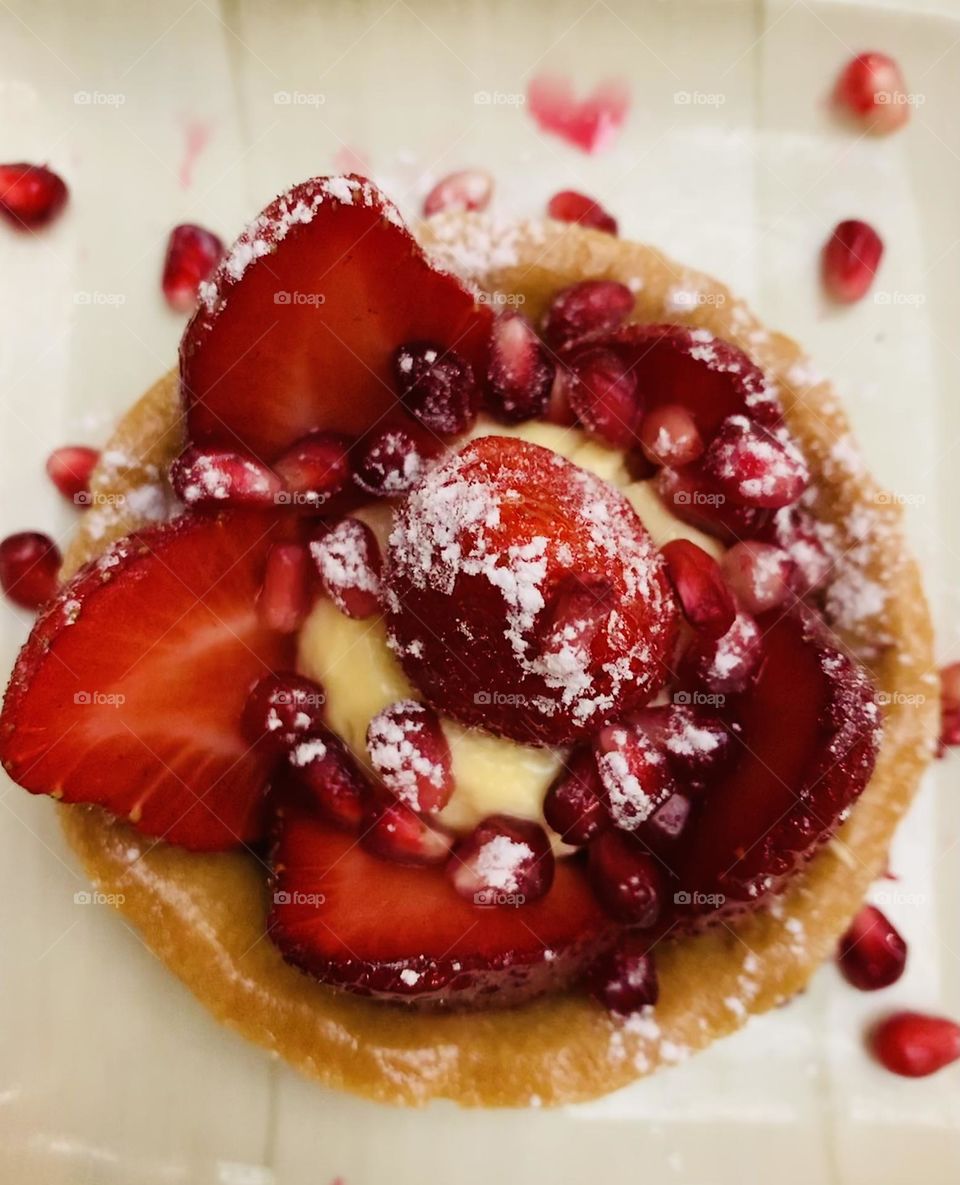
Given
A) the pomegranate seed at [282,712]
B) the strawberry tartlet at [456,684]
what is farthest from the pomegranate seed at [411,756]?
the pomegranate seed at [282,712]

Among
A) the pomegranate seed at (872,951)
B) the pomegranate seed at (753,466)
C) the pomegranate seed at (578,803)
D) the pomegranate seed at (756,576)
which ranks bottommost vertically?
the pomegranate seed at (872,951)

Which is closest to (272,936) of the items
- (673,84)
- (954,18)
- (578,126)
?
(578,126)

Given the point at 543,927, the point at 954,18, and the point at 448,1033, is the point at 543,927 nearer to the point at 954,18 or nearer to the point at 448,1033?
the point at 448,1033

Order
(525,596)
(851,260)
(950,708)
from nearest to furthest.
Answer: (525,596)
(950,708)
(851,260)

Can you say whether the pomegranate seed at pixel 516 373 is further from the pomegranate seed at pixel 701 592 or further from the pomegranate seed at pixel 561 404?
the pomegranate seed at pixel 701 592

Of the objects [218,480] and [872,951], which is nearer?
[218,480]

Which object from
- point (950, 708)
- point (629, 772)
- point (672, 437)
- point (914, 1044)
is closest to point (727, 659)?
point (629, 772)

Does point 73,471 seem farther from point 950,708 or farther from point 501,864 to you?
point 950,708
